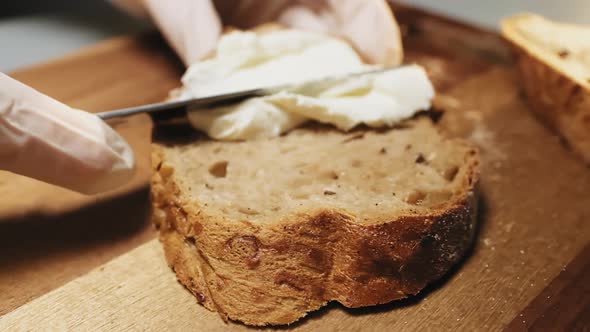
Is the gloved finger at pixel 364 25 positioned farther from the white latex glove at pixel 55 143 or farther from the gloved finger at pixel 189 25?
the white latex glove at pixel 55 143

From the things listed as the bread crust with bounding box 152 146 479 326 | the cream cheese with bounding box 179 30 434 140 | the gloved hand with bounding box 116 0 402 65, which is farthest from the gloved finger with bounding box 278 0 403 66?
the bread crust with bounding box 152 146 479 326

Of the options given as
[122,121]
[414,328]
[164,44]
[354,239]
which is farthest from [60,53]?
[414,328]

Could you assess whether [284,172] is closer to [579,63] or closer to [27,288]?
[27,288]

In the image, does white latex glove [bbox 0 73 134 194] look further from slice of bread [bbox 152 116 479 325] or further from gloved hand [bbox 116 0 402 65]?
gloved hand [bbox 116 0 402 65]

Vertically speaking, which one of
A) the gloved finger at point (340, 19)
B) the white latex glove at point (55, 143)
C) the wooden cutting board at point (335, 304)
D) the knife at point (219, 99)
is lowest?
the wooden cutting board at point (335, 304)

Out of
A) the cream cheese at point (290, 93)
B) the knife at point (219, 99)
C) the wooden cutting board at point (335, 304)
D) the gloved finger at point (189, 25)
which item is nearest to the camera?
the wooden cutting board at point (335, 304)

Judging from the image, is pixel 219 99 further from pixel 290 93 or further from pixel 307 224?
pixel 307 224

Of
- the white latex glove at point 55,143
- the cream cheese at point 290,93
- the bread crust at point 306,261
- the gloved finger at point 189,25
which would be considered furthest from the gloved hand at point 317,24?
the bread crust at point 306,261
